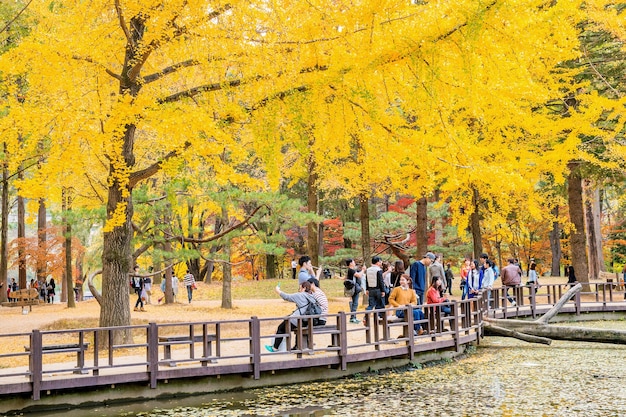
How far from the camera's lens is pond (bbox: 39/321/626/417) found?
10539 mm

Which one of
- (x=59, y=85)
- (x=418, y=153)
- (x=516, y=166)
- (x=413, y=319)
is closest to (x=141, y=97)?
(x=59, y=85)

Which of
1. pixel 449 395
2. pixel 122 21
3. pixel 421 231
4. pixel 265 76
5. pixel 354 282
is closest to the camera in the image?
pixel 449 395

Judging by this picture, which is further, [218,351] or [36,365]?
[218,351]

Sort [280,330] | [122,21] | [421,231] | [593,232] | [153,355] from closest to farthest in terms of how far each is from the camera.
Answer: [153,355]
[280,330]
[122,21]
[421,231]
[593,232]

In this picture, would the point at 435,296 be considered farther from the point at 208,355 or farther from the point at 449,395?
the point at 208,355

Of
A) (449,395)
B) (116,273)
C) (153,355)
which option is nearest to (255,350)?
(153,355)

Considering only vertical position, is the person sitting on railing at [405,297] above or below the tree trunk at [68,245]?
below

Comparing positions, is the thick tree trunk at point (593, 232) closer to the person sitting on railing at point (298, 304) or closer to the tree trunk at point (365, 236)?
the tree trunk at point (365, 236)

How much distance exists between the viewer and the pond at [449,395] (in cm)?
1054

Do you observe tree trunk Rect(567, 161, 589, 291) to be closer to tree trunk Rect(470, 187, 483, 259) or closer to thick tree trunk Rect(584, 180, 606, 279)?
tree trunk Rect(470, 187, 483, 259)

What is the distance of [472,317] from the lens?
18.1 metres

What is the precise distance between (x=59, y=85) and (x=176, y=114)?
272cm

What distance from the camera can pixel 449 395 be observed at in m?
11.6

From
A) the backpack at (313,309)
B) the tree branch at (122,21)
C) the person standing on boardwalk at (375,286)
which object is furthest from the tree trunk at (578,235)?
the tree branch at (122,21)
